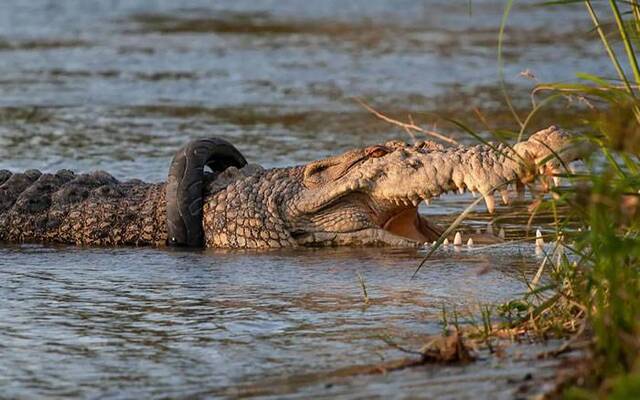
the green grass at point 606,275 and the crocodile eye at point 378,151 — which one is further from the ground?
the crocodile eye at point 378,151

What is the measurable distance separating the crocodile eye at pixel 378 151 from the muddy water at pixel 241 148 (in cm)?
50

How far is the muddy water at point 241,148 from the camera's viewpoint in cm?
461

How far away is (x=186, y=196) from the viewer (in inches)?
292

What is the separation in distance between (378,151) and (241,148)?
3.60m

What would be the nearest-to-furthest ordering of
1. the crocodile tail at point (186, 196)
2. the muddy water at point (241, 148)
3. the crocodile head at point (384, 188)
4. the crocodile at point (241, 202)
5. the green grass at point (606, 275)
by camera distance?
1. the green grass at point (606, 275)
2. the muddy water at point (241, 148)
3. the crocodile head at point (384, 188)
4. the crocodile at point (241, 202)
5. the crocodile tail at point (186, 196)

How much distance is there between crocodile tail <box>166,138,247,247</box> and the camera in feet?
24.4

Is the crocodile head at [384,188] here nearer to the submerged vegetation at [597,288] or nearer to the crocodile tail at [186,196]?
the crocodile tail at [186,196]

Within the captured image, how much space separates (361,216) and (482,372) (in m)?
2.97

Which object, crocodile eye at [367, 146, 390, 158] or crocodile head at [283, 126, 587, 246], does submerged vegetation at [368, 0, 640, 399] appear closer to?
crocodile head at [283, 126, 587, 246]

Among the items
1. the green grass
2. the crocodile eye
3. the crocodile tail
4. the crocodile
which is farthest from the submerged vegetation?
the crocodile tail

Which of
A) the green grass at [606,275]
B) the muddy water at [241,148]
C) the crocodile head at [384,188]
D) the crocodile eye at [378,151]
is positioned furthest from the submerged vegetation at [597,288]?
the crocodile eye at [378,151]

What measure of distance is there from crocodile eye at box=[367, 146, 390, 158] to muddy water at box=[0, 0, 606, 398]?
1.65ft

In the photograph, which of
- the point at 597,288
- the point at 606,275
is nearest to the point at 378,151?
the point at 597,288

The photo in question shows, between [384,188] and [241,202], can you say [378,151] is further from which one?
[241,202]
